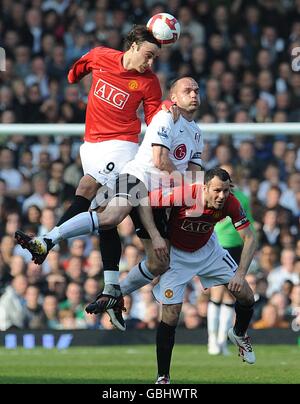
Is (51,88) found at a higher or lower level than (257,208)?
higher

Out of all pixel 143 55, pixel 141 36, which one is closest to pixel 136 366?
pixel 143 55

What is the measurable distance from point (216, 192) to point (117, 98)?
133 cm

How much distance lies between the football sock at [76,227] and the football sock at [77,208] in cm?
29

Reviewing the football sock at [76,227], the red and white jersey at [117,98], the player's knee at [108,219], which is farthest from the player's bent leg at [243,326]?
the red and white jersey at [117,98]

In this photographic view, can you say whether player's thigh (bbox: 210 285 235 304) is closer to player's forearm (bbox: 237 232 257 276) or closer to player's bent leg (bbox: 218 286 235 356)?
player's bent leg (bbox: 218 286 235 356)

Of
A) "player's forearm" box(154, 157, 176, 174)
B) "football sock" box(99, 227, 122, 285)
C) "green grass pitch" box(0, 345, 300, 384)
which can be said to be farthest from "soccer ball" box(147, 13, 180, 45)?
"green grass pitch" box(0, 345, 300, 384)

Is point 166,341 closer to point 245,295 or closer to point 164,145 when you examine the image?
point 245,295

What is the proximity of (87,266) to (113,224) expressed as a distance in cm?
504

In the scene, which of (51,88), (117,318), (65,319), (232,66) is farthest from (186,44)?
(117,318)

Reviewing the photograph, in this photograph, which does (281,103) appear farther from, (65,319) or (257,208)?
(65,319)

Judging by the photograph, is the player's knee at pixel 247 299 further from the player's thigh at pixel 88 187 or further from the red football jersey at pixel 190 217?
the player's thigh at pixel 88 187

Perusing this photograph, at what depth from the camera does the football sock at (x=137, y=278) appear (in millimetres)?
11195

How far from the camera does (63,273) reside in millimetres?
15789

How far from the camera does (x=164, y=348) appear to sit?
1069 centimetres
